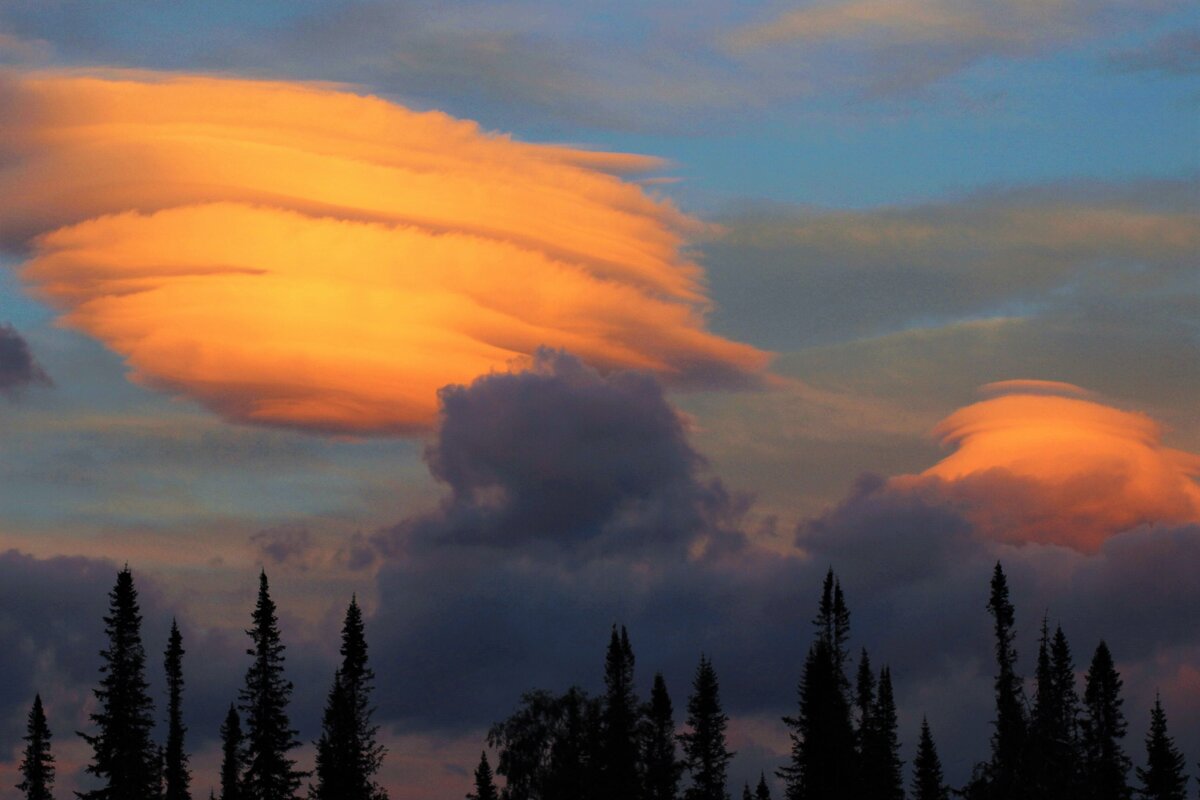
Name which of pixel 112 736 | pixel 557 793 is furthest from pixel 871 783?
pixel 112 736

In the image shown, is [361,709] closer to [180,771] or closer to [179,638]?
[179,638]

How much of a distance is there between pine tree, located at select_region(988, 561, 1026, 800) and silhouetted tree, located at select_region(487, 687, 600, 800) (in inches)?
1374

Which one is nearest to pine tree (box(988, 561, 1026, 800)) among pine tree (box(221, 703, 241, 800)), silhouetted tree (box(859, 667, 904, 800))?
silhouetted tree (box(859, 667, 904, 800))

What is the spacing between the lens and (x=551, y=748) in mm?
156875

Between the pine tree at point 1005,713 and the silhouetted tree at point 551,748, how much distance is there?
114 feet

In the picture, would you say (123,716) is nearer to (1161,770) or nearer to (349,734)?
(349,734)

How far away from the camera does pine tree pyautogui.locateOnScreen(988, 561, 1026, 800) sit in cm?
10388

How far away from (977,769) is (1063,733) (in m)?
11.9

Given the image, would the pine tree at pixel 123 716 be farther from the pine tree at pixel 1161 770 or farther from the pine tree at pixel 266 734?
the pine tree at pixel 1161 770

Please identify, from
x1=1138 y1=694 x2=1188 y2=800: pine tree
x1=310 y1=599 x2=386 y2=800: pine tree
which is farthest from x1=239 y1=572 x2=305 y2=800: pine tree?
x1=1138 y1=694 x2=1188 y2=800: pine tree

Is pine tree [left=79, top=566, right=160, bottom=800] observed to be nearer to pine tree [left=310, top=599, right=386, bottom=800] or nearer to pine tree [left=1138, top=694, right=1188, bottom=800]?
pine tree [left=310, top=599, right=386, bottom=800]

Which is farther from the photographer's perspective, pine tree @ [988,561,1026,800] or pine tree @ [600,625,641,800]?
pine tree @ [600,625,641,800]

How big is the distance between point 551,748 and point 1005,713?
134ft

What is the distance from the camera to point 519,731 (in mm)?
155875
